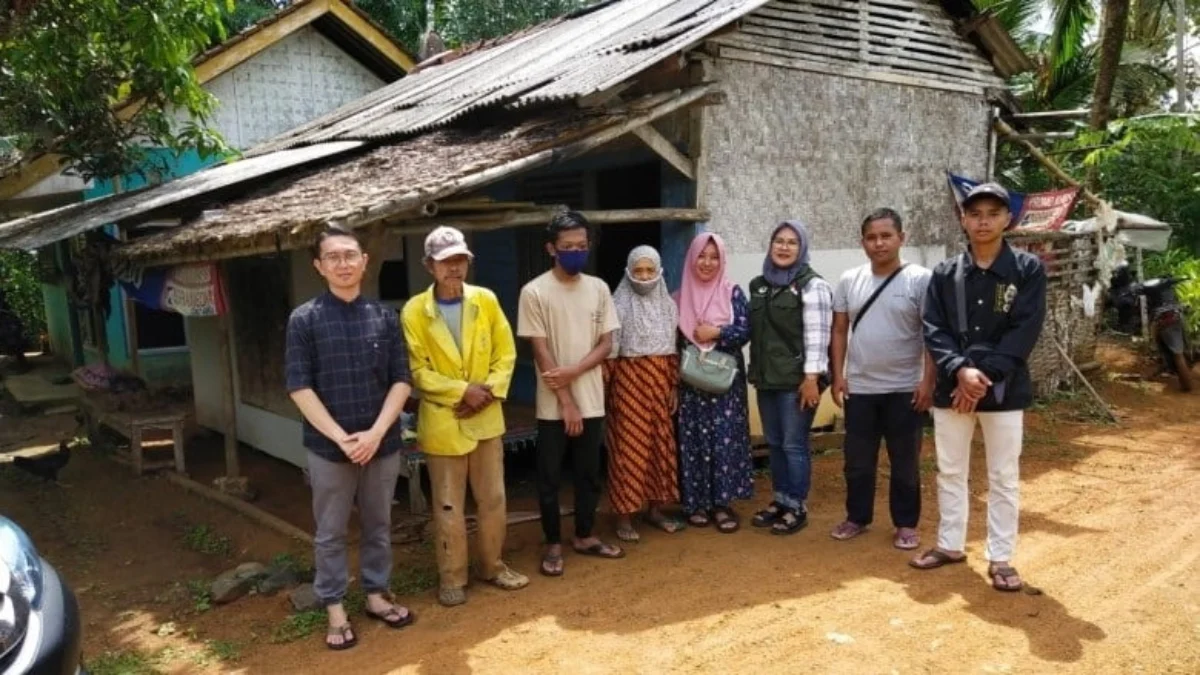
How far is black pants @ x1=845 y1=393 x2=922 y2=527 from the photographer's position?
169 inches

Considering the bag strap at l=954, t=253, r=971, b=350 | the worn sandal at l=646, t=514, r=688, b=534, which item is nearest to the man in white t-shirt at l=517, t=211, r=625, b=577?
the worn sandal at l=646, t=514, r=688, b=534

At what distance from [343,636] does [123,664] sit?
40.3 inches

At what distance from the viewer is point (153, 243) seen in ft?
19.3

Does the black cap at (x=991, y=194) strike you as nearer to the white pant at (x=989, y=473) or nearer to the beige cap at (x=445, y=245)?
the white pant at (x=989, y=473)

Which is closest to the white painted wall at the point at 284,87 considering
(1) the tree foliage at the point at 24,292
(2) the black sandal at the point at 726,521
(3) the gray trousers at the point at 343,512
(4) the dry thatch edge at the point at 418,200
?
(4) the dry thatch edge at the point at 418,200

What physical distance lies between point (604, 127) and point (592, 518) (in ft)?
7.52

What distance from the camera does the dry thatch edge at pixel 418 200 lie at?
4.23 m

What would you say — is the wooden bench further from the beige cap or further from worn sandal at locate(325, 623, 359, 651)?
the beige cap

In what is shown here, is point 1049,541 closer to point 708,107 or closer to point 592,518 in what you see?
point 592,518

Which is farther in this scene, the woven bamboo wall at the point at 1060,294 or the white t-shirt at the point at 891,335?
the woven bamboo wall at the point at 1060,294

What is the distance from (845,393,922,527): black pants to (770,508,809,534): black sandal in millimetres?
389

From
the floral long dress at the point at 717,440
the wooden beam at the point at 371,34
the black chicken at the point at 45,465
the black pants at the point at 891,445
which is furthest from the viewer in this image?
the wooden beam at the point at 371,34

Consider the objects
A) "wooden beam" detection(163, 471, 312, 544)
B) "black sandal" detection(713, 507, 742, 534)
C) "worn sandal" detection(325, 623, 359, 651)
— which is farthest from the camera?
"wooden beam" detection(163, 471, 312, 544)

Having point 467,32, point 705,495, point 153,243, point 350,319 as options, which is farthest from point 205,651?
A: point 467,32
